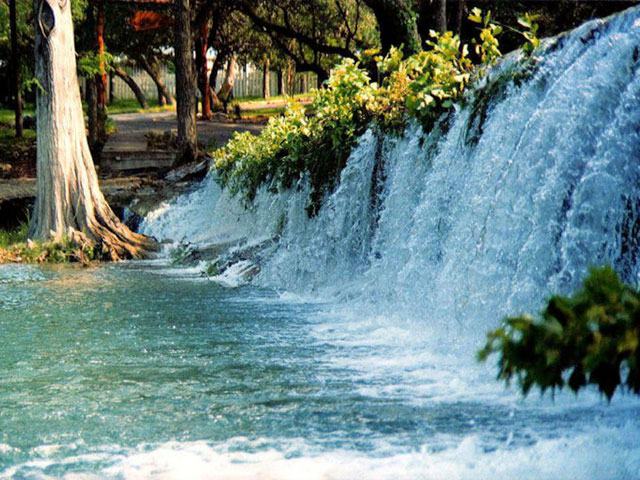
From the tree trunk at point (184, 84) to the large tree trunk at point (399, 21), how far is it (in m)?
3.71

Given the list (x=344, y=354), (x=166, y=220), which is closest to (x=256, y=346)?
(x=344, y=354)

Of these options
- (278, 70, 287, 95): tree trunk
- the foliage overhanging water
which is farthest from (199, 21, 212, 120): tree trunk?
the foliage overhanging water

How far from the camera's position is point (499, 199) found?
8.52 meters

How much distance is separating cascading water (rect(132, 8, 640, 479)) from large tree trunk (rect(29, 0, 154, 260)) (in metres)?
4.03

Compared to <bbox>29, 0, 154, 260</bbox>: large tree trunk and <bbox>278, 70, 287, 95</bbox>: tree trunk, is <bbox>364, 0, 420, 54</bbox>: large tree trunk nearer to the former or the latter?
<bbox>29, 0, 154, 260</bbox>: large tree trunk

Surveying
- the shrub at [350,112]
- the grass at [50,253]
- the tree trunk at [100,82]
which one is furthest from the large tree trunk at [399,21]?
the grass at [50,253]

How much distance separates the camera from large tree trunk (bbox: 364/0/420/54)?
19.9m

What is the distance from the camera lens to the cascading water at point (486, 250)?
5.48m

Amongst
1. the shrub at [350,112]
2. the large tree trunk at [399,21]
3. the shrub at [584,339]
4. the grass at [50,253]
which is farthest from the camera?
the large tree trunk at [399,21]

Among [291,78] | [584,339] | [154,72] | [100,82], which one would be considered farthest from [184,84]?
[291,78]

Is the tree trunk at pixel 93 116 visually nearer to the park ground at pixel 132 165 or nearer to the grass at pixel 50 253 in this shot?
the park ground at pixel 132 165

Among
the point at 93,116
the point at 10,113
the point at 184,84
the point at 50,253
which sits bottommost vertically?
the point at 50,253

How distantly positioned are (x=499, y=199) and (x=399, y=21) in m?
12.0

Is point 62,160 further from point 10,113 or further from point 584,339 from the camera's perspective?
point 10,113
